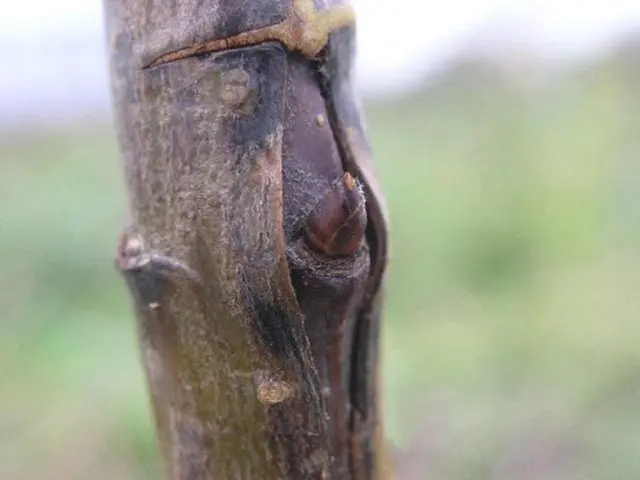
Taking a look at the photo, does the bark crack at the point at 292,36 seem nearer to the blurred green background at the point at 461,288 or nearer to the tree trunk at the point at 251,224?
the tree trunk at the point at 251,224

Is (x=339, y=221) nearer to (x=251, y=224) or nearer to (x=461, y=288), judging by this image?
(x=251, y=224)

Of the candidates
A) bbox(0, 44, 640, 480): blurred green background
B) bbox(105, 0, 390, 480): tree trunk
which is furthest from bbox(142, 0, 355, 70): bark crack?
bbox(0, 44, 640, 480): blurred green background

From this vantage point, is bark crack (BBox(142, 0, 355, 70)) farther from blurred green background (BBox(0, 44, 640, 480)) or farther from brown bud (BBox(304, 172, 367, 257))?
blurred green background (BBox(0, 44, 640, 480))

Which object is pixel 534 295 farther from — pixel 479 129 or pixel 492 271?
pixel 479 129

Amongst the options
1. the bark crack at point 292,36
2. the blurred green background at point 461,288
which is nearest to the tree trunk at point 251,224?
the bark crack at point 292,36

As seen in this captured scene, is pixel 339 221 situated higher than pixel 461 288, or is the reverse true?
pixel 339 221

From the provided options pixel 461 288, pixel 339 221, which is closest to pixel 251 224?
pixel 339 221

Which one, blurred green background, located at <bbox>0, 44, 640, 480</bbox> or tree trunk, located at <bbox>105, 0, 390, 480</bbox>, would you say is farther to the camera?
blurred green background, located at <bbox>0, 44, 640, 480</bbox>

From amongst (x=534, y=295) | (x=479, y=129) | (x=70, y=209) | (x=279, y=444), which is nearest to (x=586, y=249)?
(x=534, y=295)

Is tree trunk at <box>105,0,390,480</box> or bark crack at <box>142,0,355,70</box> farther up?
bark crack at <box>142,0,355,70</box>
